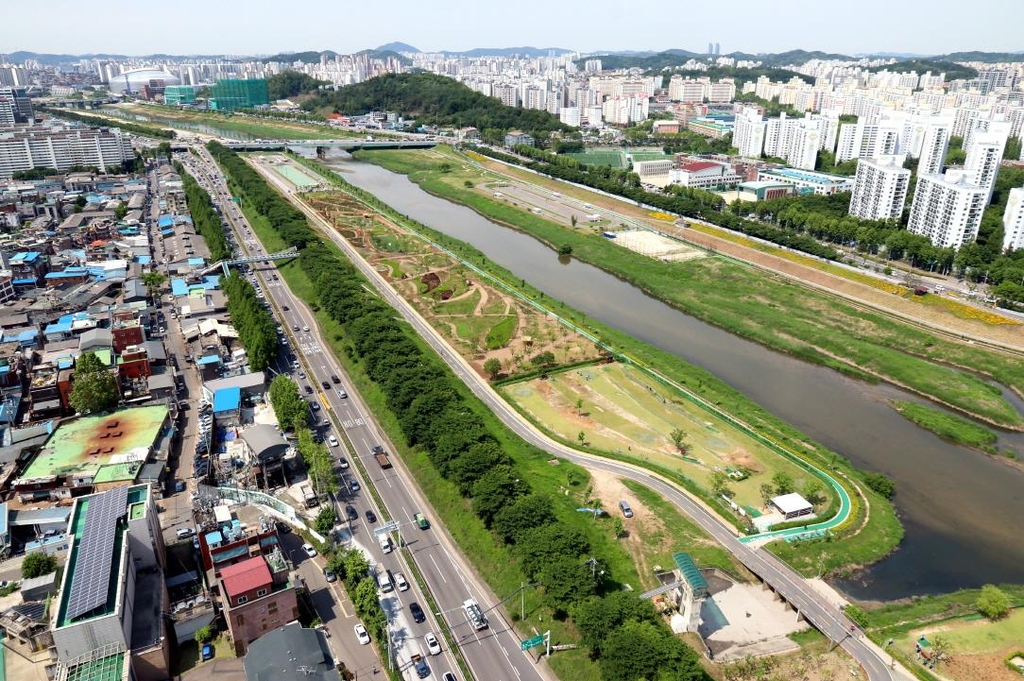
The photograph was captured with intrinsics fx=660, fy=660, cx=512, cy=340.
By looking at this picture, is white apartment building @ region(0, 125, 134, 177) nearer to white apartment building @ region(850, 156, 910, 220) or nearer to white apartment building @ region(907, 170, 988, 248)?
white apartment building @ region(850, 156, 910, 220)

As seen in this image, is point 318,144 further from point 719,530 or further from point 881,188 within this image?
point 719,530

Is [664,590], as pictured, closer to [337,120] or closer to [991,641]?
[991,641]

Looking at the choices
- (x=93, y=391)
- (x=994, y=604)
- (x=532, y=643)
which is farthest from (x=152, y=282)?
(x=994, y=604)

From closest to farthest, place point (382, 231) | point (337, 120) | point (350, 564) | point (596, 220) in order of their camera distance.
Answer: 1. point (350, 564)
2. point (382, 231)
3. point (596, 220)
4. point (337, 120)

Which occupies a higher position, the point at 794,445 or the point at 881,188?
the point at 881,188

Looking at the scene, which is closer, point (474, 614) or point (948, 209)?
point (474, 614)

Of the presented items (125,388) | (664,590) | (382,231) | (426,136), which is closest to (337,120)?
(426,136)
